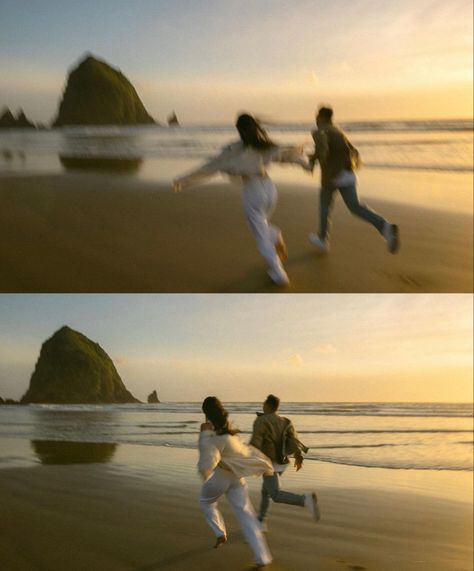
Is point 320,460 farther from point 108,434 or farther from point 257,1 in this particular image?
point 257,1

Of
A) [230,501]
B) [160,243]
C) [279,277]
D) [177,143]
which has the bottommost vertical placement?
[230,501]

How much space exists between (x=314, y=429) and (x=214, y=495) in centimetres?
53

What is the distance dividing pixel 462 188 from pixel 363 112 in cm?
46

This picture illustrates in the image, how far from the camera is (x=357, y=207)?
10.7ft

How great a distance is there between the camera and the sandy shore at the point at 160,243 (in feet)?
10.7

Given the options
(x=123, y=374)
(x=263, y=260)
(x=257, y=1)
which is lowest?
(x=123, y=374)

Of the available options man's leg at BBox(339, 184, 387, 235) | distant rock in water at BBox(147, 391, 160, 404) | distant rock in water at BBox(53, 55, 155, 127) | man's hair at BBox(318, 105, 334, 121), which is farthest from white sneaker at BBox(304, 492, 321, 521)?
distant rock in water at BBox(53, 55, 155, 127)

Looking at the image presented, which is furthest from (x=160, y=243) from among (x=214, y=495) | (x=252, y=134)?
(x=214, y=495)

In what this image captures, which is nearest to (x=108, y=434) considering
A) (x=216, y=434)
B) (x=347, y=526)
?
(x=216, y=434)

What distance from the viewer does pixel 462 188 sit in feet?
11.4

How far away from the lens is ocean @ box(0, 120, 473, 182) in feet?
10.8

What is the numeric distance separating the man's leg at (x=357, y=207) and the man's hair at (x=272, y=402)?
669 mm

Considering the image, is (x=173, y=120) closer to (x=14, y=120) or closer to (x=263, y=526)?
(x=14, y=120)

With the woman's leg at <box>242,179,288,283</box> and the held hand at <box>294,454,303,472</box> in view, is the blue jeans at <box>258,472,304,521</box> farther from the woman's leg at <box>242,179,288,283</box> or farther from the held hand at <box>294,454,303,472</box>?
the woman's leg at <box>242,179,288,283</box>
